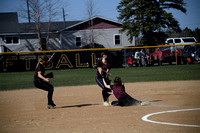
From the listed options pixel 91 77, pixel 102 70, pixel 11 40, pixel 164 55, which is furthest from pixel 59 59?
pixel 11 40

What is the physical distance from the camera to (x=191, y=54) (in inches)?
965

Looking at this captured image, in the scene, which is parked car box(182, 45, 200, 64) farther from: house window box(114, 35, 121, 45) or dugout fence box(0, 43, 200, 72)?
house window box(114, 35, 121, 45)

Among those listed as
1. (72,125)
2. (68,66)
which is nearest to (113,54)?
(68,66)

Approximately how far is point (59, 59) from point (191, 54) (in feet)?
40.9

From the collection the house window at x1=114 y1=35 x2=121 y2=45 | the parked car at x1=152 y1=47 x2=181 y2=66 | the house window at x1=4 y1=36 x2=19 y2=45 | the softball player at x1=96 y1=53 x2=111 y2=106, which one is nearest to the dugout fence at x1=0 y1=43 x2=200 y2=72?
the parked car at x1=152 y1=47 x2=181 y2=66

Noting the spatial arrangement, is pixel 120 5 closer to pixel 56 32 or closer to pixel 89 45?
pixel 89 45

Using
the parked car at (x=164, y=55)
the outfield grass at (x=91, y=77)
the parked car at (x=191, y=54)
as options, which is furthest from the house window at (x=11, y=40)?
the parked car at (x=191, y=54)

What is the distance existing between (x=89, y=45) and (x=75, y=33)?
3073 mm

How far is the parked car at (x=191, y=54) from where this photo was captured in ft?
79.6

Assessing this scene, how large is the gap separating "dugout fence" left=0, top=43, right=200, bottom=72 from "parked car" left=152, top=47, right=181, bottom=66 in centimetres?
293

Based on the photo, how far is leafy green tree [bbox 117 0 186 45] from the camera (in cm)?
3859

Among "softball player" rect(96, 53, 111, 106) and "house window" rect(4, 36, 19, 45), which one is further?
"house window" rect(4, 36, 19, 45)

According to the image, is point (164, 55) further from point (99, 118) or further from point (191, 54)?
point (99, 118)

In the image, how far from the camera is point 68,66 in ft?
77.0
